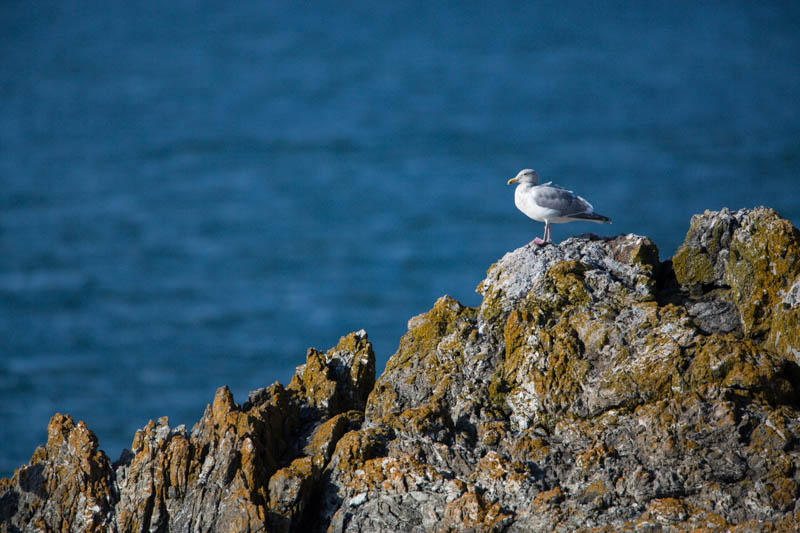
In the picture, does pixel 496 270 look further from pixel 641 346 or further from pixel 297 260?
pixel 297 260

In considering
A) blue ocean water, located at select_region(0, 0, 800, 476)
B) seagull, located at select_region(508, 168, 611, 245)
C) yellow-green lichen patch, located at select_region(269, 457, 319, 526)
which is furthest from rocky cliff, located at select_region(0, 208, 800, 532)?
blue ocean water, located at select_region(0, 0, 800, 476)

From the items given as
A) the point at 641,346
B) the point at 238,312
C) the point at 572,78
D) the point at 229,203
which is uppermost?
the point at 572,78

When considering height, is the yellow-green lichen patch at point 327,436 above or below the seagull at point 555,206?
below

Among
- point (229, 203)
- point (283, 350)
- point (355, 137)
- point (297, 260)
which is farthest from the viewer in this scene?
point (355, 137)

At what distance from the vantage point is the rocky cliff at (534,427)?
9359mm

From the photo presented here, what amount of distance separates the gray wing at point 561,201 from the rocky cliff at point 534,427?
84.5 inches

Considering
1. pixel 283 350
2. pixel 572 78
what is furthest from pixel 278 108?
pixel 283 350

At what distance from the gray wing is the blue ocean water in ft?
185

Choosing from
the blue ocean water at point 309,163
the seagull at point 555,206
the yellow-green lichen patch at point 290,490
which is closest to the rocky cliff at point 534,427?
the yellow-green lichen patch at point 290,490

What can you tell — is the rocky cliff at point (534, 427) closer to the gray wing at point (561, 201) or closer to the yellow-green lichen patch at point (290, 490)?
the yellow-green lichen patch at point (290, 490)

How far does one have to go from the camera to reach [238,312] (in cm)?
8650

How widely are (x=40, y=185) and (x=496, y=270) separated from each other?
381ft

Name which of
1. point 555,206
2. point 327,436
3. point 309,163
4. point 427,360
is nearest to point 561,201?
point 555,206

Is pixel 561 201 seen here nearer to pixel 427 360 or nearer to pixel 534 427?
pixel 427 360
